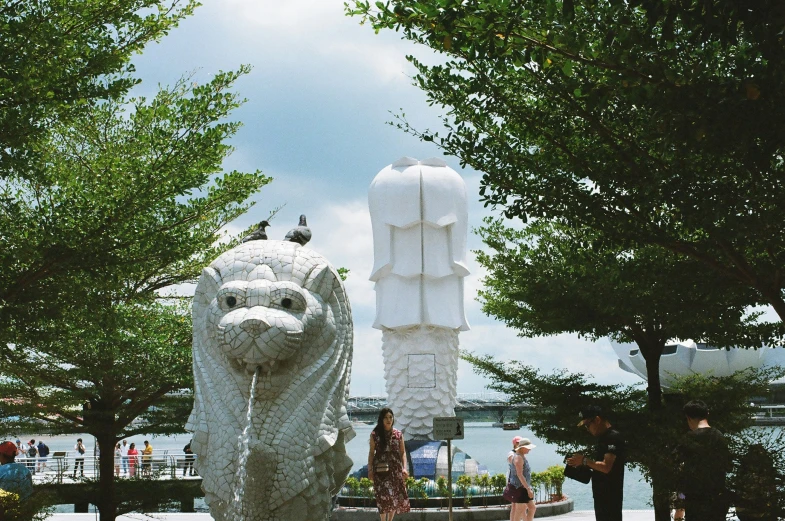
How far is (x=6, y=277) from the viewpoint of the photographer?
25.6ft

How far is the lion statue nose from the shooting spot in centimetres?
528

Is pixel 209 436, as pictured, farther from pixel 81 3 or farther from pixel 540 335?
pixel 540 335

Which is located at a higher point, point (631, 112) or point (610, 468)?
point (631, 112)

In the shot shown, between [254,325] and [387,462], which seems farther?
[387,462]

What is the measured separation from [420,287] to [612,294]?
9.08m

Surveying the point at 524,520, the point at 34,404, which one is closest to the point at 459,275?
the point at 524,520

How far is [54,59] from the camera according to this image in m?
7.46

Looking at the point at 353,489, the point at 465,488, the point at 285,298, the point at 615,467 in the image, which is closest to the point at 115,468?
the point at 353,489

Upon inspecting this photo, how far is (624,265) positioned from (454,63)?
→ 2292mm

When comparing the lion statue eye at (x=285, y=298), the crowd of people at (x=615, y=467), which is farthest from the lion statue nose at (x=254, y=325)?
the crowd of people at (x=615, y=467)

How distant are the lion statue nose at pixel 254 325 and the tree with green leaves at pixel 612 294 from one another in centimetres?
284

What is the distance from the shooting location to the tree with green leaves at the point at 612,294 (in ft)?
24.1

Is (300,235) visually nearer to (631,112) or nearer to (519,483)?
(631,112)

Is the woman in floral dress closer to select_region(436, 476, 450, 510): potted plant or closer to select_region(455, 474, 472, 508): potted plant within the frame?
select_region(455, 474, 472, 508): potted plant
